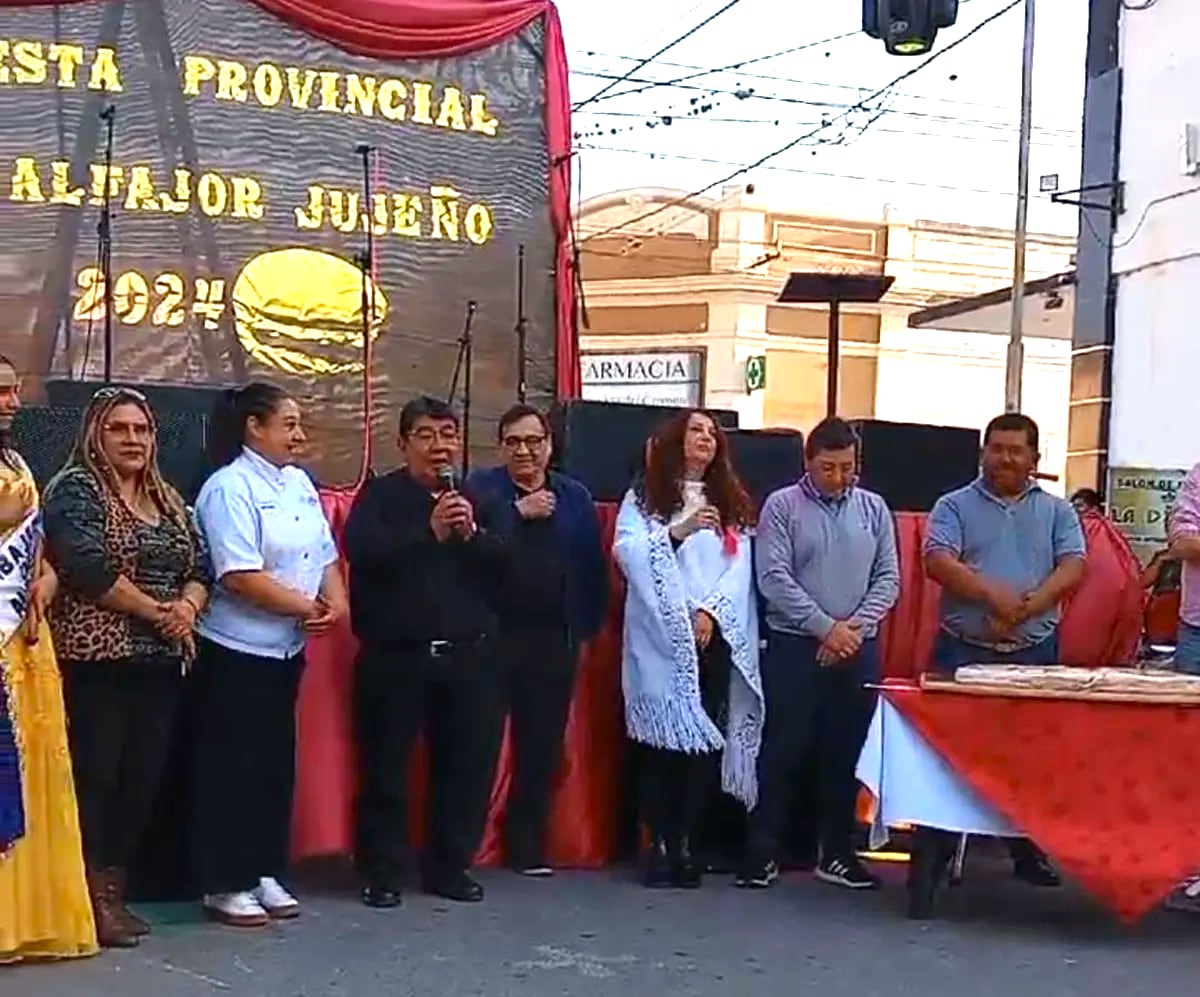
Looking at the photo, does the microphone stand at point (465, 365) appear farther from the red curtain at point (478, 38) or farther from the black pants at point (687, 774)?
the black pants at point (687, 774)

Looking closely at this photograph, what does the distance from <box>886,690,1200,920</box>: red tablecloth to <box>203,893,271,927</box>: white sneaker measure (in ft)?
6.96

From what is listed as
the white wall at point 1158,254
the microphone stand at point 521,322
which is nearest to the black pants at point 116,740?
the microphone stand at point 521,322

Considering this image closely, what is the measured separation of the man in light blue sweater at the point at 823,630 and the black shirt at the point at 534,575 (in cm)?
67

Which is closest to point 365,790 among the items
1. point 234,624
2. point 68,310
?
point 234,624

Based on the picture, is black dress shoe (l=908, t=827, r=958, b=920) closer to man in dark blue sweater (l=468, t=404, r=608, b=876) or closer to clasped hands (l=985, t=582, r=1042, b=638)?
clasped hands (l=985, t=582, r=1042, b=638)

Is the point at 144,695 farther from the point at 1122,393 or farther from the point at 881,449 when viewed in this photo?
the point at 1122,393

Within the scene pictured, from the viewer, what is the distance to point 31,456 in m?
6.12

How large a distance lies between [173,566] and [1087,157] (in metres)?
11.9

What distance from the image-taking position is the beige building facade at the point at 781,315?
31047 mm

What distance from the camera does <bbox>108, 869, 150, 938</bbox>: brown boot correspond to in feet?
18.3

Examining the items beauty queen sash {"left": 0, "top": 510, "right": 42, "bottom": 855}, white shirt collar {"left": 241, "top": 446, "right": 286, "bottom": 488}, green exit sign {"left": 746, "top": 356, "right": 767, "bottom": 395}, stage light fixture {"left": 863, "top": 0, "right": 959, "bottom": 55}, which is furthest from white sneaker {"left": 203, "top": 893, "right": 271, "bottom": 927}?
green exit sign {"left": 746, "top": 356, "right": 767, "bottom": 395}

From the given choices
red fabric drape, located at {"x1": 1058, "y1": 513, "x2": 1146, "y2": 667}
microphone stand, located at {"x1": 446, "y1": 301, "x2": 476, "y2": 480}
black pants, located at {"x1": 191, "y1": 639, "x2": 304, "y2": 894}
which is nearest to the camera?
black pants, located at {"x1": 191, "y1": 639, "x2": 304, "y2": 894}

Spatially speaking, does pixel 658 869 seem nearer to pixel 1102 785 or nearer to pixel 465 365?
pixel 1102 785

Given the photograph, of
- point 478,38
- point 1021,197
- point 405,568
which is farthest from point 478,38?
point 1021,197
